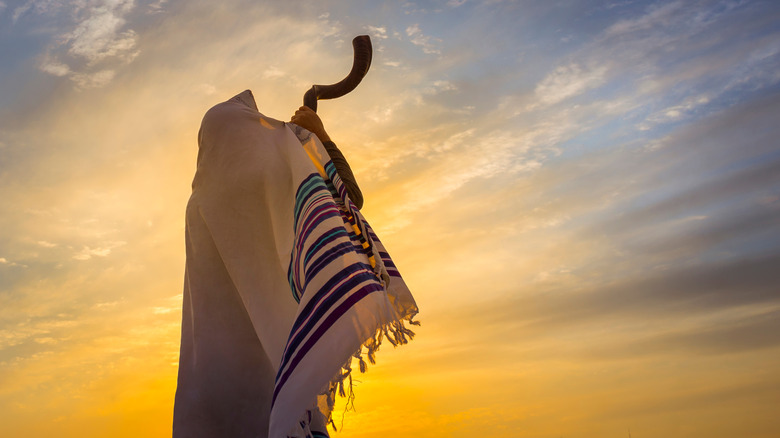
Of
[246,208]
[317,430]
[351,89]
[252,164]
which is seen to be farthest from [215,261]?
[351,89]

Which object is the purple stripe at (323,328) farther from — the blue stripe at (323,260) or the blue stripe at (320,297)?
the blue stripe at (323,260)

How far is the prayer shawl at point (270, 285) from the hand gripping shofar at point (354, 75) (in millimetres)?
577

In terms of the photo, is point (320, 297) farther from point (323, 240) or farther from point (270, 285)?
point (270, 285)

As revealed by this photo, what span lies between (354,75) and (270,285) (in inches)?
60.1

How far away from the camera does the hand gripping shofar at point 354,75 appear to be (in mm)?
3420

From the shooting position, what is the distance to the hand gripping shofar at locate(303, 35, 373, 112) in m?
3.42

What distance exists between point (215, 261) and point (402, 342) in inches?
42.2

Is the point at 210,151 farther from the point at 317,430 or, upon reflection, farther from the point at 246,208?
the point at 317,430

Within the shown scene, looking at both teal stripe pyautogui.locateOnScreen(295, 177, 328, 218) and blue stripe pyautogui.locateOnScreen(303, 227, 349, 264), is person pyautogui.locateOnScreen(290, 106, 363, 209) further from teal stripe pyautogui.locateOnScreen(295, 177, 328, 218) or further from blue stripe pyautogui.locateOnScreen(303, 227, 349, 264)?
blue stripe pyautogui.locateOnScreen(303, 227, 349, 264)

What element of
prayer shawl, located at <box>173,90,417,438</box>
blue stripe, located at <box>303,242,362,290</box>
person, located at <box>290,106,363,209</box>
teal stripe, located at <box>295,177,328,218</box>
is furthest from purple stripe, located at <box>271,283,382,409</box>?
person, located at <box>290,106,363,209</box>

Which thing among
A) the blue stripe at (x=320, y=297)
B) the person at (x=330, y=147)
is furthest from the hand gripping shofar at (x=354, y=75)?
the blue stripe at (x=320, y=297)

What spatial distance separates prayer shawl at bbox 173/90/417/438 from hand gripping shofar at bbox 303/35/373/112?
22.7 inches

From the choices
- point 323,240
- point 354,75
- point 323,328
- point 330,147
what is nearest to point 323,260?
point 323,240

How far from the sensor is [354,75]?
354cm
